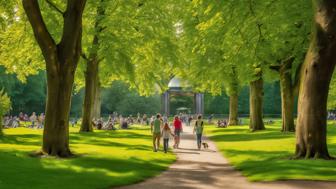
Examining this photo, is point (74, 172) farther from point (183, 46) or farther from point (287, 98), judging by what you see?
point (183, 46)

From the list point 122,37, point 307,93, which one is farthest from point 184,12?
point 307,93

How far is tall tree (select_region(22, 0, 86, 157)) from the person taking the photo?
19875 mm

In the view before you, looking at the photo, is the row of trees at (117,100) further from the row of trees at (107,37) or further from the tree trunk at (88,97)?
the tree trunk at (88,97)

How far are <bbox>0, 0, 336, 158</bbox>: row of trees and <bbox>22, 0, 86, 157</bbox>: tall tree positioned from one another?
0.04m

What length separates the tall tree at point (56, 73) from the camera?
19.9 metres

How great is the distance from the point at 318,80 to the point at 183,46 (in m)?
29.7

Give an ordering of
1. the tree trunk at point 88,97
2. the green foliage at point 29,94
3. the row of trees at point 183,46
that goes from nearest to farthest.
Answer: the row of trees at point 183,46
the tree trunk at point 88,97
the green foliage at point 29,94

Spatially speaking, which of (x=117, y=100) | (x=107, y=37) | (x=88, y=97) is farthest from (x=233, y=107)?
(x=117, y=100)

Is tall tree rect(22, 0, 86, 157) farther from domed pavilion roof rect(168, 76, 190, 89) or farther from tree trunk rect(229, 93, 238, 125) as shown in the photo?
domed pavilion roof rect(168, 76, 190, 89)

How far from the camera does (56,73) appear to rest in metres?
20.0

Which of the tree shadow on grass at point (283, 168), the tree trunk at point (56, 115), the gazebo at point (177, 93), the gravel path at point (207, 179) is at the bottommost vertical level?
the gravel path at point (207, 179)

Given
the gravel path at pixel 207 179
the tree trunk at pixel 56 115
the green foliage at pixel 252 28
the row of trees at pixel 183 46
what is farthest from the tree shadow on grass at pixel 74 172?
the green foliage at pixel 252 28

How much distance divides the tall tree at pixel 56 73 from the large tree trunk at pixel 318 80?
9.09m

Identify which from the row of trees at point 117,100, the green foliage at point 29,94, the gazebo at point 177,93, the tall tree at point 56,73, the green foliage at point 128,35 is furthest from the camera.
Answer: the row of trees at point 117,100
